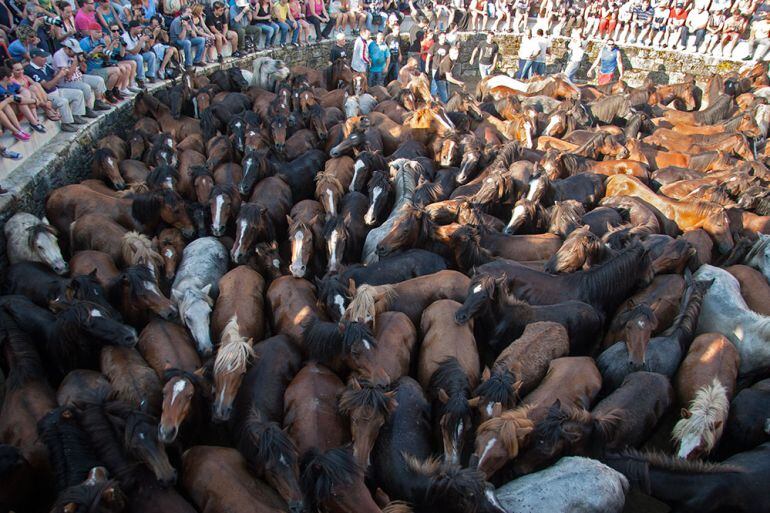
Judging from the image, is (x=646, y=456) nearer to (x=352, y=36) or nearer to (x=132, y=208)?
(x=132, y=208)

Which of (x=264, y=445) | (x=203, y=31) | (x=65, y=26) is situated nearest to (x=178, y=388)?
(x=264, y=445)

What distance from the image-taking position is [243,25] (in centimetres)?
1513

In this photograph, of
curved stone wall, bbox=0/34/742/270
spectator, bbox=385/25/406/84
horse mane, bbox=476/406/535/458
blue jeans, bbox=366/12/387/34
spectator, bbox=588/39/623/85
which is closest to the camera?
horse mane, bbox=476/406/535/458

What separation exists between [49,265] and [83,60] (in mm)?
5242

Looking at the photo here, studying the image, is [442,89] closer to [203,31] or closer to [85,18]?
[203,31]

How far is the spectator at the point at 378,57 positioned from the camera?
15.1 meters

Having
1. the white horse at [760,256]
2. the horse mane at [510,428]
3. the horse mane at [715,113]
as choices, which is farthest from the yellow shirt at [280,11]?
the horse mane at [510,428]

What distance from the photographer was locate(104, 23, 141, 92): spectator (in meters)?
10.4

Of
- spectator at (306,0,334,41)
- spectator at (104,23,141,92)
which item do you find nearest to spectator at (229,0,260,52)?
spectator at (306,0,334,41)

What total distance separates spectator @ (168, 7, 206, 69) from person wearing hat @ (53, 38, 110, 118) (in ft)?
10.3

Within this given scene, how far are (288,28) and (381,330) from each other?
13.9 metres

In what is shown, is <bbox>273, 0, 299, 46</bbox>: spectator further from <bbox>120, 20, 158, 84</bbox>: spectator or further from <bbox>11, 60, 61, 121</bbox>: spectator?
<bbox>11, 60, 61, 121</bbox>: spectator

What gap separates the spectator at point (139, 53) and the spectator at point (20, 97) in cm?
388

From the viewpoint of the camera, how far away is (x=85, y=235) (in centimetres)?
655
